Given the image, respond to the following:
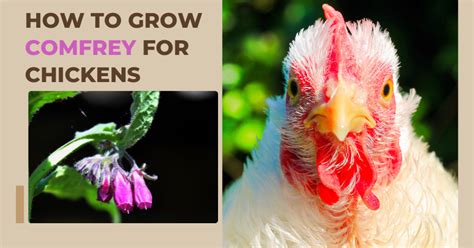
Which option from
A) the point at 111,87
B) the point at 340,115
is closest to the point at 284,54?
the point at 111,87

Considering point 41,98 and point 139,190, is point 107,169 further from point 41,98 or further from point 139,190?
point 41,98

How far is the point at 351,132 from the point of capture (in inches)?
35.5

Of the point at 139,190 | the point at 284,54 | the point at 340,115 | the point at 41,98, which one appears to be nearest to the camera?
the point at 340,115

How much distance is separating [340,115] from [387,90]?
149 millimetres

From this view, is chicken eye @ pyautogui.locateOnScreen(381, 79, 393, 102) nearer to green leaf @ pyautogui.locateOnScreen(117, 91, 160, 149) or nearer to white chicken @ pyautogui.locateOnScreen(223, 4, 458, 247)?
white chicken @ pyautogui.locateOnScreen(223, 4, 458, 247)

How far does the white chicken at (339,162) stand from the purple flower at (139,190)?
0.17 m

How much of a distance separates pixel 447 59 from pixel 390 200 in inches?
40.6

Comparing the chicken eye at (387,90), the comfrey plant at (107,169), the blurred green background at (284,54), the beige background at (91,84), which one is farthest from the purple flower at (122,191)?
the blurred green background at (284,54)

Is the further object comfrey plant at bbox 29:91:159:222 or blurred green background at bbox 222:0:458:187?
blurred green background at bbox 222:0:458:187

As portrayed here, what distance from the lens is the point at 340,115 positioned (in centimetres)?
83

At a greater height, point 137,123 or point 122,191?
point 137,123

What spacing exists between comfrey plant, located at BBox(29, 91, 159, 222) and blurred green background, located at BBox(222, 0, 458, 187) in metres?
0.80

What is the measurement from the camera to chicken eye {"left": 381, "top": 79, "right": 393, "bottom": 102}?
0.92m

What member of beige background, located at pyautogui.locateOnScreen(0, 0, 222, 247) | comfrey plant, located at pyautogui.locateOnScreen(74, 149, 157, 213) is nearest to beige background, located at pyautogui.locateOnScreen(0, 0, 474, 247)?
beige background, located at pyautogui.locateOnScreen(0, 0, 222, 247)
